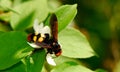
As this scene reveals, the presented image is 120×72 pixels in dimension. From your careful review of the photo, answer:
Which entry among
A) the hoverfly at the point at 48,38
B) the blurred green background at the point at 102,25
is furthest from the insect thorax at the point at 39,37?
the blurred green background at the point at 102,25

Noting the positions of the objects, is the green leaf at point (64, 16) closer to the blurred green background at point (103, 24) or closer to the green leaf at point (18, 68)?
the green leaf at point (18, 68)

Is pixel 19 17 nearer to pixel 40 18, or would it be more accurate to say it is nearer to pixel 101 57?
pixel 40 18

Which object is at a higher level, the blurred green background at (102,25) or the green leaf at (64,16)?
the green leaf at (64,16)

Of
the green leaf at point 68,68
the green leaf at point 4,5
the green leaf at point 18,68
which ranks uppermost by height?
the green leaf at point 4,5

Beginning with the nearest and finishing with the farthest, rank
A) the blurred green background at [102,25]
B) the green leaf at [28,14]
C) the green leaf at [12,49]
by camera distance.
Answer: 1. the green leaf at [12,49]
2. the green leaf at [28,14]
3. the blurred green background at [102,25]

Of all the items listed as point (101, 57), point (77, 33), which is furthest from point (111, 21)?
point (77, 33)

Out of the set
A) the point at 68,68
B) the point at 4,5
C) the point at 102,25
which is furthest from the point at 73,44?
the point at 102,25

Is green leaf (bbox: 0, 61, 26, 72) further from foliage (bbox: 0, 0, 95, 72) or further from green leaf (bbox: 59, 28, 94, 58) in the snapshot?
green leaf (bbox: 59, 28, 94, 58)

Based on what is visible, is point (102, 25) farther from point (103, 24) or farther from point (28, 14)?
point (28, 14)
